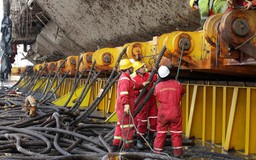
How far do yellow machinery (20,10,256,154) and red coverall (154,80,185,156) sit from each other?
1.33ft

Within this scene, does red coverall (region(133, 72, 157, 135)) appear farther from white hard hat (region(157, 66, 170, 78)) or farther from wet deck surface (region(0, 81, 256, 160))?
white hard hat (region(157, 66, 170, 78))

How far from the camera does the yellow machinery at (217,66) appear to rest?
3357 mm

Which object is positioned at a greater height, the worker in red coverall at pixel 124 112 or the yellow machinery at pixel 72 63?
the yellow machinery at pixel 72 63

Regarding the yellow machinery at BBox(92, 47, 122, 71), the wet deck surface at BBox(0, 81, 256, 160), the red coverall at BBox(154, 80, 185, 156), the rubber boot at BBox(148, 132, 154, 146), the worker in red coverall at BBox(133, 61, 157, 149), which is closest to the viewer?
the wet deck surface at BBox(0, 81, 256, 160)

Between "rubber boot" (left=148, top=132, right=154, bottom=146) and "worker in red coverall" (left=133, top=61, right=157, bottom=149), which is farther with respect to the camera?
"rubber boot" (left=148, top=132, right=154, bottom=146)

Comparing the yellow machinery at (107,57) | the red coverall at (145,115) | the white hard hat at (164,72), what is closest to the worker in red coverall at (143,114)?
the red coverall at (145,115)

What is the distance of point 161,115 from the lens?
183 inches

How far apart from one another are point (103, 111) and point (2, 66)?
295 inches

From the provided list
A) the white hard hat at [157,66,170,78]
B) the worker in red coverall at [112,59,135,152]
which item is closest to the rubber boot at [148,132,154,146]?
the worker in red coverall at [112,59,135,152]

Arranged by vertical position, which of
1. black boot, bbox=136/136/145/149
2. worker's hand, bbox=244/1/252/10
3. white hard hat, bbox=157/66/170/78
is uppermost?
worker's hand, bbox=244/1/252/10

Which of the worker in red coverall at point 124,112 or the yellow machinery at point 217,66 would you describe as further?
the worker in red coverall at point 124,112

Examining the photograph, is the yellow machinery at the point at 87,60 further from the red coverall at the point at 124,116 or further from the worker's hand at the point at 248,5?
the worker's hand at the point at 248,5

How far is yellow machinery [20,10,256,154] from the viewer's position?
336cm

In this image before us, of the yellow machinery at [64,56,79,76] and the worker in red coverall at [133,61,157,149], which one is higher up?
the yellow machinery at [64,56,79,76]
